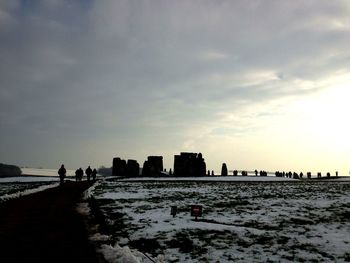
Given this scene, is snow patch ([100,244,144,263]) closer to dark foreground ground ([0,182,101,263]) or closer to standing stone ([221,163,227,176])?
dark foreground ground ([0,182,101,263])

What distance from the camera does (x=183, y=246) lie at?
1175 centimetres

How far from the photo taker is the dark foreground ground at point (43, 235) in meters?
10.1

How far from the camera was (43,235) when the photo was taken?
1286cm

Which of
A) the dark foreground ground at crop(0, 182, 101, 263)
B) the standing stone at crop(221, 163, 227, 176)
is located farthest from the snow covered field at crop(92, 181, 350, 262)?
the standing stone at crop(221, 163, 227, 176)

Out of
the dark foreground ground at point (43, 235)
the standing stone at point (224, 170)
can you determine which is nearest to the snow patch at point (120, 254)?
the dark foreground ground at point (43, 235)

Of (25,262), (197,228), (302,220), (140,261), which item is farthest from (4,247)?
(302,220)

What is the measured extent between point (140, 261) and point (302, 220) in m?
8.82

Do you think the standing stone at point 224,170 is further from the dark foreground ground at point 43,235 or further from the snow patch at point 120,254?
the snow patch at point 120,254

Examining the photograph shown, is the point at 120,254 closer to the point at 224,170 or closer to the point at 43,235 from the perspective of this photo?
the point at 43,235

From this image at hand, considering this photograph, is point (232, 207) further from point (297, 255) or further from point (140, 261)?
point (140, 261)

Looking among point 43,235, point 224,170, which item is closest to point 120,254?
point 43,235

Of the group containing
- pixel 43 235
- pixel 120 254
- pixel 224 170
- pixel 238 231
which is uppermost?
pixel 224 170

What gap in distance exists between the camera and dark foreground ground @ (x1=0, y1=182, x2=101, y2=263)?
10133mm

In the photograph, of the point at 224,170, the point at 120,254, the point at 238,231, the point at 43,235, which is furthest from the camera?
the point at 224,170
